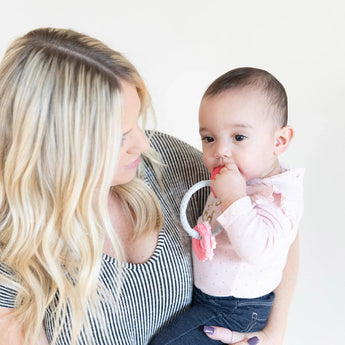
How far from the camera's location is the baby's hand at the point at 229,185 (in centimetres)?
101

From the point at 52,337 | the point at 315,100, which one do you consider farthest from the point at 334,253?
the point at 52,337

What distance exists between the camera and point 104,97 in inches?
38.0

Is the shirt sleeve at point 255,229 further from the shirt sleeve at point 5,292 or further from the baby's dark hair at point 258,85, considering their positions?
the shirt sleeve at point 5,292

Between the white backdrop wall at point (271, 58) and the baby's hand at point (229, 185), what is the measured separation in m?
0.72

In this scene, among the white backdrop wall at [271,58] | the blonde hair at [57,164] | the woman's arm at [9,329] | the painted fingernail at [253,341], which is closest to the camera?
the blonde hair at [57,164]

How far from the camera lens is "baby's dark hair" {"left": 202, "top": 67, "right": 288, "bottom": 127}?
1.07 m

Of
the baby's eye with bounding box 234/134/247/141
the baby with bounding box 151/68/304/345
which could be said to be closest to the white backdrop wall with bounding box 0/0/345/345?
the baby with bounding box 151/68/304/345

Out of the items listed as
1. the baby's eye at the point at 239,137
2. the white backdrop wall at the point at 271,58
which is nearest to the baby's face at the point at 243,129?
the baby's eye at the point at 239,137

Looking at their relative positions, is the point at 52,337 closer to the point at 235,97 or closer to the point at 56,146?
the point at 56,146

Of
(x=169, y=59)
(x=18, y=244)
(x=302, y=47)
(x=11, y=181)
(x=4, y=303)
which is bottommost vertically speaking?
(x=4, y=303)

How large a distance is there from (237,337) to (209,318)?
81 mm

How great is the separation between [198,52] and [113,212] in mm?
803

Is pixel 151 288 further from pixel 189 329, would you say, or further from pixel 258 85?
pixel 258 85

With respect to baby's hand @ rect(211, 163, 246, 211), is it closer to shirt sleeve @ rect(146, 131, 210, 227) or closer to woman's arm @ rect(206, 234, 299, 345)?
shirt sleeve @ rect(146, 131, 210, 227)
